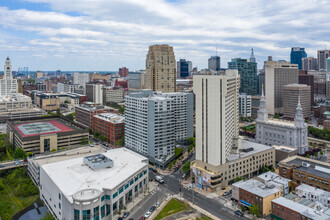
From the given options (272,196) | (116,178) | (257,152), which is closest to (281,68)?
(257,152)

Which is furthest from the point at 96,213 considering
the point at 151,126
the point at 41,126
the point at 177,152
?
the point at 41,126

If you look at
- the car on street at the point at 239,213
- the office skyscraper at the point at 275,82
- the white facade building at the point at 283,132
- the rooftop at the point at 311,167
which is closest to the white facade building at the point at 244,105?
the office skyscraper at the point at 275,82

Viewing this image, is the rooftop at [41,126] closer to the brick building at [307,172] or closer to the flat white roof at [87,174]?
the flat white roof at [87,174]

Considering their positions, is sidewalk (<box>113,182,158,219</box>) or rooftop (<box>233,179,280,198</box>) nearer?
rooftop (<box>233,179,280,198</box>)

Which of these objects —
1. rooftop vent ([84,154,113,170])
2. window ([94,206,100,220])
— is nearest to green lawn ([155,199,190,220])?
window ([94,206,100,220])

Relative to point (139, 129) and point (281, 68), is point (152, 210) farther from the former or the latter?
point (281, 68)

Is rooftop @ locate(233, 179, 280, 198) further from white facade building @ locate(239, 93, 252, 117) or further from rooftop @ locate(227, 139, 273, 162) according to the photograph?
white facade building @ locate(239, 93, 252, 117)

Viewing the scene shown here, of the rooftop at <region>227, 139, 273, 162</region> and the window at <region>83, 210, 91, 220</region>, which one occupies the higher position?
the rooftop at <region>227, 139, 273, 162</region>
